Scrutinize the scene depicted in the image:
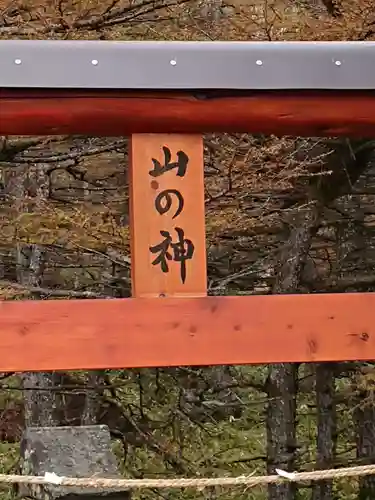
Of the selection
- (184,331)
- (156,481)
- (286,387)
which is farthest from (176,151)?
(286,387)

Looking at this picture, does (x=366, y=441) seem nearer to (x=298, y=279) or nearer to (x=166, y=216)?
(x=298, y=279)

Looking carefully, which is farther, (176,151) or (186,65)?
(176,151)

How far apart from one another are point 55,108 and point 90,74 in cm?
13

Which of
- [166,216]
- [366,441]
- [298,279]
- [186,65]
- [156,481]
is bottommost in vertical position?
[366,441]

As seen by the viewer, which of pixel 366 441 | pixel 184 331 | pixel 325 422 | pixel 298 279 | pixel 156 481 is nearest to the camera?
pixel 156 481

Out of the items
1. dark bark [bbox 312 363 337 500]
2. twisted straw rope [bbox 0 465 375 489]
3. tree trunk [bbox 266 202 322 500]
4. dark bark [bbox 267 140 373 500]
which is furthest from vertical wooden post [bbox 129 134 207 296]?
dark bark [bbox 312 363 337 500]

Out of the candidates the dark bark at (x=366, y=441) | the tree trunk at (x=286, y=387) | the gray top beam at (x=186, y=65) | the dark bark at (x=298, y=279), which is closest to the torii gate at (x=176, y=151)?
the gray top beam at (x=186, y=65)

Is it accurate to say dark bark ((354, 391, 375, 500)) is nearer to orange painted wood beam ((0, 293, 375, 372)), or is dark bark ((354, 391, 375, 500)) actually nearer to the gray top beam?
orange painted wood beam ((0, 293, 375, 372))

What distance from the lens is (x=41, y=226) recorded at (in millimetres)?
4016

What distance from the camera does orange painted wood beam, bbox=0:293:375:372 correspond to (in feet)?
6.44

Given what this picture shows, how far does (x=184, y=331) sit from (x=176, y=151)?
0.48 meters

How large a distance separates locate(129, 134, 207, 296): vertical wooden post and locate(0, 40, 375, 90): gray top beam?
192 mm

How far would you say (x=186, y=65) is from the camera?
6.33ft

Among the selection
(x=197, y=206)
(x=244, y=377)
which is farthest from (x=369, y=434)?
(x=197, y=206)
